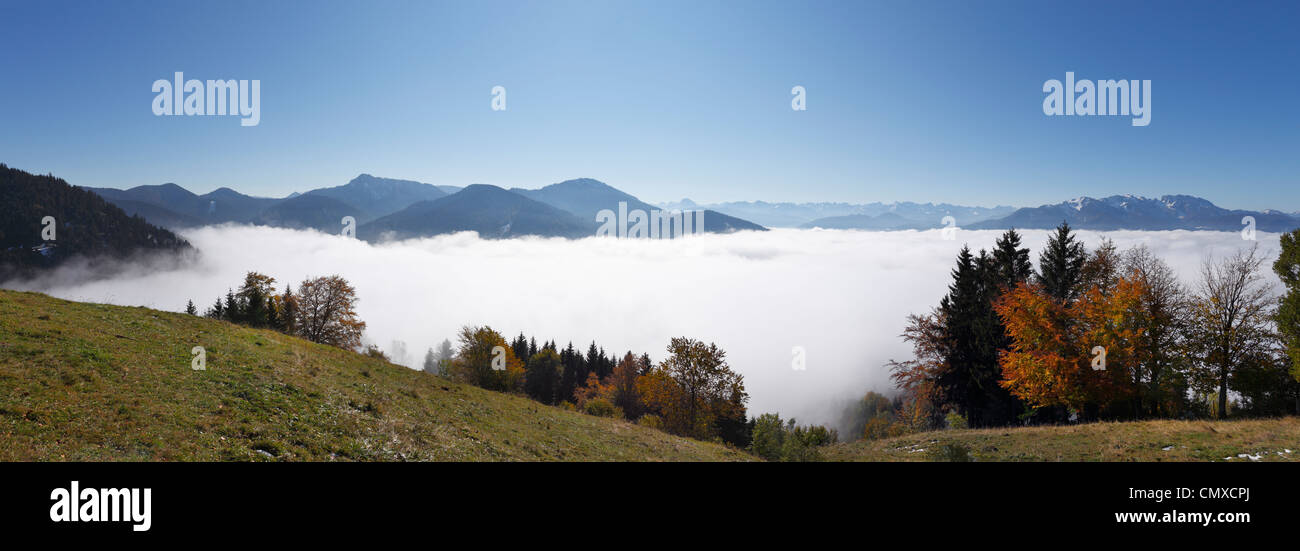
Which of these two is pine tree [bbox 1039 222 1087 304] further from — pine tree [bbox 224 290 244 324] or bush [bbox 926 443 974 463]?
pine tree [bbox 224 290 244 324]

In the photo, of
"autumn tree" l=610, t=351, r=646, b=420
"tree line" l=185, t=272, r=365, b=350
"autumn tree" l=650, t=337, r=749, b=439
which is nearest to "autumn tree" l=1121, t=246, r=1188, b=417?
"autumn tree" l=650, t=337, r=749, b=439

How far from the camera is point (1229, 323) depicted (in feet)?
98.6

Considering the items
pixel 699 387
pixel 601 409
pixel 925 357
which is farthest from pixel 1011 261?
pixel 601 409

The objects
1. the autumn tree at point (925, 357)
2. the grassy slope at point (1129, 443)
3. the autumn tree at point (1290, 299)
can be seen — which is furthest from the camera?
the autumn tree at point (925, 357)

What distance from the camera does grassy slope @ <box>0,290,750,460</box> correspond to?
36.0 ft

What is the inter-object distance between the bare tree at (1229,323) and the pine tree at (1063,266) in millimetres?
9473

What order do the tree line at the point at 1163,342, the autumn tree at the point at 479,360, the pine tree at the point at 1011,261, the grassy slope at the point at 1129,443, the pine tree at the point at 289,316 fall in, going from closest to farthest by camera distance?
the grassy slope at the point at 1129,443, the tree line at the point at 1163,342, the pine tree at the point at 1011,261, the pine tree at the point at 289,316, the autumn tree at the point at 479,360

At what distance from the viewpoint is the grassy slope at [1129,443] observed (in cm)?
1842

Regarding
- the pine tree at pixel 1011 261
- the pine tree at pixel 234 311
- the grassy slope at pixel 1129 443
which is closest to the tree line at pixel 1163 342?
the grassy slope at pixel 1129 443

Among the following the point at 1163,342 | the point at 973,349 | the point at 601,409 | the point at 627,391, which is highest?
the point at 1163,342

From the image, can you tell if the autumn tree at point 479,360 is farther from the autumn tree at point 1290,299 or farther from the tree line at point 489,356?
the autumn tree at point 1290,299

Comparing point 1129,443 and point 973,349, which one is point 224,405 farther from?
point 973,349

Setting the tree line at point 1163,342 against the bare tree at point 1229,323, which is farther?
the bare tree at point 1229,323

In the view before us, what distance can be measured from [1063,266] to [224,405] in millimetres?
57578
